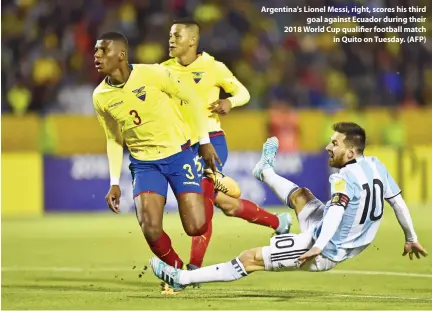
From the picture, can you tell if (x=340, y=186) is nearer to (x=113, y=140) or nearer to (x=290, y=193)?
(x=290, y=193)

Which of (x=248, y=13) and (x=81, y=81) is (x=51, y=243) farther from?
(x=248, y=13)

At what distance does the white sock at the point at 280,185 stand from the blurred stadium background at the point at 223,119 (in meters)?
3.27

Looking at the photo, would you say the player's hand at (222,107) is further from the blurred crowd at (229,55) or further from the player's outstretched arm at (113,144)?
the blurred crowd at (229,55)

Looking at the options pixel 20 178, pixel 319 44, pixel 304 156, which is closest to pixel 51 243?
pixel 20 178

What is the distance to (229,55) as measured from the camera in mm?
20047

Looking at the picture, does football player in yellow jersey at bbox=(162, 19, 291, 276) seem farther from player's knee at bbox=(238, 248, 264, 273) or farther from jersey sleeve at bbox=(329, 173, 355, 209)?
jersey sleeve at bbox=(329, 173, 355, 209)

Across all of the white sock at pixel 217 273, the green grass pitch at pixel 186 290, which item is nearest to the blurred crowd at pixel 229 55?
the green grass pitch at pixel 186 290

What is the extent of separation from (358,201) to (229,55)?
40.9ft

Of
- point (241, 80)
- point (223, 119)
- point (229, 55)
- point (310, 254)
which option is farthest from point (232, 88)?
point (229, 55)

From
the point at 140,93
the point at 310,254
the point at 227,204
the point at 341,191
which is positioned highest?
the point at 140,93

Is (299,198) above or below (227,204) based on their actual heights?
above

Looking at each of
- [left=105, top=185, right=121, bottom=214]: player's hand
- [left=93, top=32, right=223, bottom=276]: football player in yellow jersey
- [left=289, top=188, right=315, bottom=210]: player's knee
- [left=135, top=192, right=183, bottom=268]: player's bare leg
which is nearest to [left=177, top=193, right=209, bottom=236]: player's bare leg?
[left=93, top=32, right=223, bottom=276]: football player in yellow jersey

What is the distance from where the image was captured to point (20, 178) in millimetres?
17812

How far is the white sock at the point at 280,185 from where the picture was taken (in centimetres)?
884
